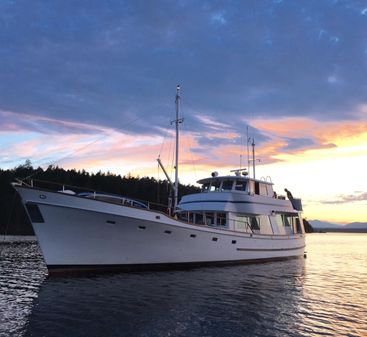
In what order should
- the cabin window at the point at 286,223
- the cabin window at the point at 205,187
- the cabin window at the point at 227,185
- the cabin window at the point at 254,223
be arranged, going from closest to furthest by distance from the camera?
the cabin window at the point at 254,223 < the cabin window at the point at 227,185 < the cabin window at the point at 205,187 < the cabin window at the point at 286,223

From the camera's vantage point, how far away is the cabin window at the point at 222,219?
2736cm

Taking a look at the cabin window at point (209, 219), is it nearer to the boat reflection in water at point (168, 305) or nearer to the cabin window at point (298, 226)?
the boat reflection in water at point (168, 305)

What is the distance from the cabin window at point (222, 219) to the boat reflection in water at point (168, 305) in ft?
16.6

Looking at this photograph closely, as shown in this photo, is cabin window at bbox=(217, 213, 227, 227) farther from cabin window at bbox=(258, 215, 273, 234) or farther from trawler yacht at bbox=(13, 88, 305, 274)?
cabin window at bbox=(258, 215, 273, 234)

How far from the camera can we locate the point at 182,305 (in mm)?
15023

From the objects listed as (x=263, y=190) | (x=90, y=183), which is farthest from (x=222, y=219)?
(x=90, y=183)

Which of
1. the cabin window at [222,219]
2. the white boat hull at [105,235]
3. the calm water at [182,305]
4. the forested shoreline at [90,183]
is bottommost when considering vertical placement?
the calm water at [182,305]

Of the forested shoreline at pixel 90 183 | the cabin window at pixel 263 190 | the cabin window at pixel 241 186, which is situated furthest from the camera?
the forested shoreline at pixel 90 183

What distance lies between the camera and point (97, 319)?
41.8 feet

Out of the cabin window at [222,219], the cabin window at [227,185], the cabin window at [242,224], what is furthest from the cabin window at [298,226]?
the cabin window at [222,219]

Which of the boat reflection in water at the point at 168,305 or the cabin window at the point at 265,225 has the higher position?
the cabin window at the point at 265,225

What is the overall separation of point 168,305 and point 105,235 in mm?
7034

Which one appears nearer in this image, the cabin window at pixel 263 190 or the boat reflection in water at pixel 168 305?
the boat reflection in water at pixel 168 305

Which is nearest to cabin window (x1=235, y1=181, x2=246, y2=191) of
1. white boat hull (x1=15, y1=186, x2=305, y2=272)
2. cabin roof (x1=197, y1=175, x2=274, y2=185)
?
cabin roof (x1=197, y1=175, x2=274, y2=185)
